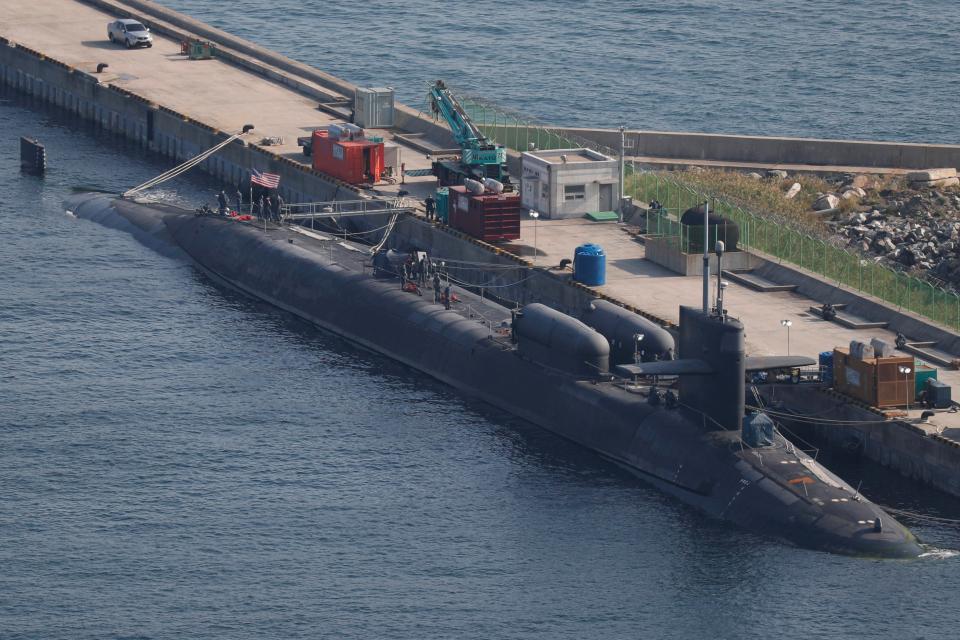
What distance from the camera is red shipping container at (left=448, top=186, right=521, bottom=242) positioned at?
124 metres

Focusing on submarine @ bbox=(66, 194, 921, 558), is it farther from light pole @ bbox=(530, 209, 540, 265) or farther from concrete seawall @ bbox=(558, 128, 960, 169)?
concrete seawall @ bbox=(558, 128, 960, 169)

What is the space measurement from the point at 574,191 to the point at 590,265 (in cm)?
1558

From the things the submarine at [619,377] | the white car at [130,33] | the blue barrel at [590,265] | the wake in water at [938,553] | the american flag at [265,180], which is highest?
the white car at [130,33]

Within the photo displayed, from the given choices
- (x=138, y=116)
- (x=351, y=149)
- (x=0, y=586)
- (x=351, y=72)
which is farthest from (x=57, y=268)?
(x=351, y=72)

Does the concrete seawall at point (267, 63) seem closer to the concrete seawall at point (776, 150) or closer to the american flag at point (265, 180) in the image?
the concrete seawall at point (776, 150)

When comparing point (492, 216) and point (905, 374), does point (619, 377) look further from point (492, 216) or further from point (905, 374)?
point (492, 216)

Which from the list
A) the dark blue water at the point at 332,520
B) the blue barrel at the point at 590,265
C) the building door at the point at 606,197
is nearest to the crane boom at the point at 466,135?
the building door at the point at 606,197

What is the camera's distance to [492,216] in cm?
12362

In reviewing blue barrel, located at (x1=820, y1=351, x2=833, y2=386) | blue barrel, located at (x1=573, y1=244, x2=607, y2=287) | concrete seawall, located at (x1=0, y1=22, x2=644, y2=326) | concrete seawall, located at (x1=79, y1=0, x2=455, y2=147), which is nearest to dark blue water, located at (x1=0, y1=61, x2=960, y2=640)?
blue barrel, located at (x1=820, y1=351, x2=833, y2=386)

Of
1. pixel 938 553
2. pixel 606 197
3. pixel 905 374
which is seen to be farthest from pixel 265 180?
pixel 938 553

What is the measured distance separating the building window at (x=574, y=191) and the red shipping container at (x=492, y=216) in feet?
16.5

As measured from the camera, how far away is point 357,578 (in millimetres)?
84375

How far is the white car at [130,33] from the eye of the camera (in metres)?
173

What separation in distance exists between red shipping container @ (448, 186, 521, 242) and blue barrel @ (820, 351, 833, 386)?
1138 inches
